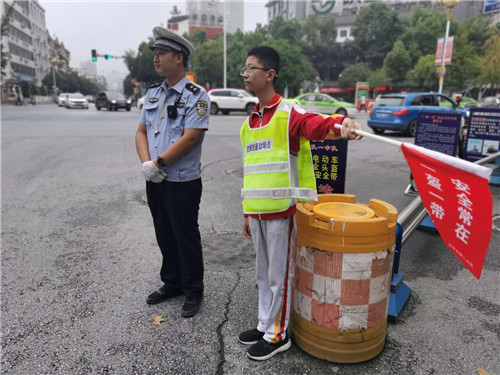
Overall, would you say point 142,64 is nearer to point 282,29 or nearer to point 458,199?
point 282,29

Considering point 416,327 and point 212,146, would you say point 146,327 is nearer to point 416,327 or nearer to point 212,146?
point 416,327

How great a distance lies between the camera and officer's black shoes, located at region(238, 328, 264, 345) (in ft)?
8.46

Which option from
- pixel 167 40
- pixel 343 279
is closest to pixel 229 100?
pixel 167 40

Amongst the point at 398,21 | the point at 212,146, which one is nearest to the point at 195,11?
the point at 398,21

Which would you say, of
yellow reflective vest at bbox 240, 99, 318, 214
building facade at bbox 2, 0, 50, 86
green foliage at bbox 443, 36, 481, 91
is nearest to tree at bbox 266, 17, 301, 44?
green foliage at bbox 443, 36, 481, 91

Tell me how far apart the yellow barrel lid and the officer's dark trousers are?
0.93m

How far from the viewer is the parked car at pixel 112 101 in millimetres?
31703

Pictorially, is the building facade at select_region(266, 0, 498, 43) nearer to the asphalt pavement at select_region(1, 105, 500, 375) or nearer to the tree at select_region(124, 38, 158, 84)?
the tree at select_region(124, 38, 158, 84)

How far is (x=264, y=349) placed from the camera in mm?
2451

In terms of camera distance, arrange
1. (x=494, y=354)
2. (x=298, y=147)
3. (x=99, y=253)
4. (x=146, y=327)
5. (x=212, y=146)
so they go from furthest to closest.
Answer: (x=212, y=146), (x=99, y=253), (x=146, y=327), (x=494, y=354), (x=298, y=147)

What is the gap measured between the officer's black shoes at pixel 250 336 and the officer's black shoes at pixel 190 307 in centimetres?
48

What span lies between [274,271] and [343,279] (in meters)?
0.42

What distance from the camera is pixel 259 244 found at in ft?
8.06

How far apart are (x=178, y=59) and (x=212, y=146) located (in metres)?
8.89
